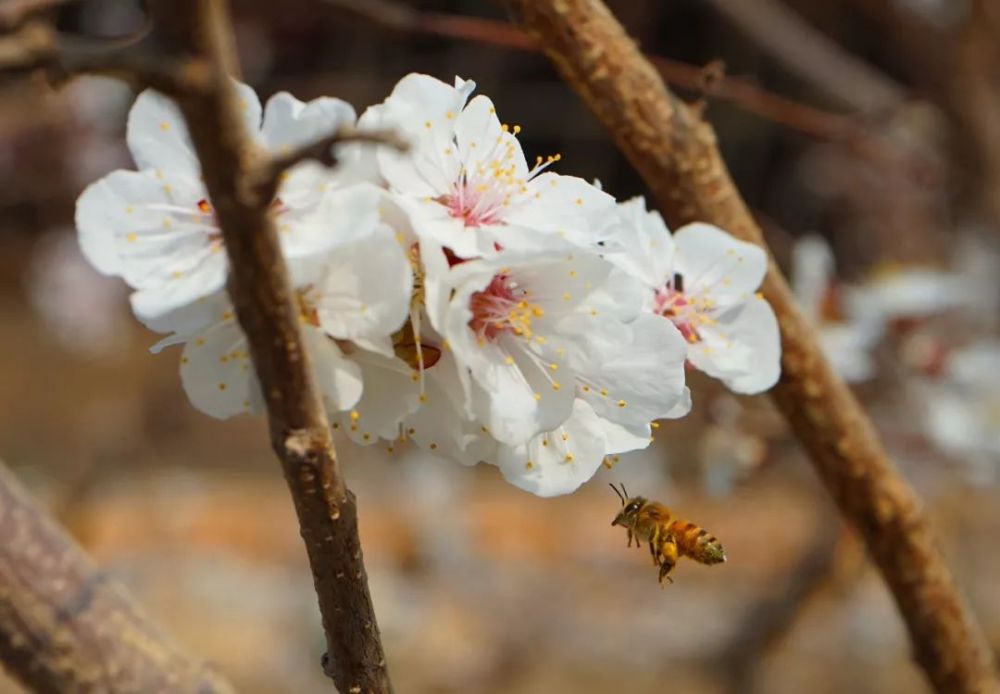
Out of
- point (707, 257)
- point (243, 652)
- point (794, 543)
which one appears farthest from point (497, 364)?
point (794, 543)

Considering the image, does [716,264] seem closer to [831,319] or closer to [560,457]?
[560,457]

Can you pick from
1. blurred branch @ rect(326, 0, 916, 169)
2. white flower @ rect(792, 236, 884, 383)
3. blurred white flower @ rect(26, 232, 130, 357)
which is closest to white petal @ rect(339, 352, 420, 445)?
blurred branch @ rect(326, 0, 916, 169)

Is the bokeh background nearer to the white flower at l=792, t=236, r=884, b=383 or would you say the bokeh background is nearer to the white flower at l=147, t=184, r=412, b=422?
the white flower at l=792, t=236, r=884, b=383

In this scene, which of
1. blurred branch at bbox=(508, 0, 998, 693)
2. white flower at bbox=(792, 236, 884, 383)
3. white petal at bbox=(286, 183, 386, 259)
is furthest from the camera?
white flower at bbox=(792, 236, 884, 383)

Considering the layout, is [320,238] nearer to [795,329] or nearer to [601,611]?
[795,329]

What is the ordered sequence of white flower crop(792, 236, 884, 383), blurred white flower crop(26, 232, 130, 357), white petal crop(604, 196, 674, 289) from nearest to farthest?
1. white petal crop(604, 196, 674, 289)
2. white flower crop(792, 236, 884, 383)
3. blurred white flower crop(26, 232, 130, 357)

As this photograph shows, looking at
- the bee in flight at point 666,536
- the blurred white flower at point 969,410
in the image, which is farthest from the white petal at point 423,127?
the blurred white flower at point 969,410
